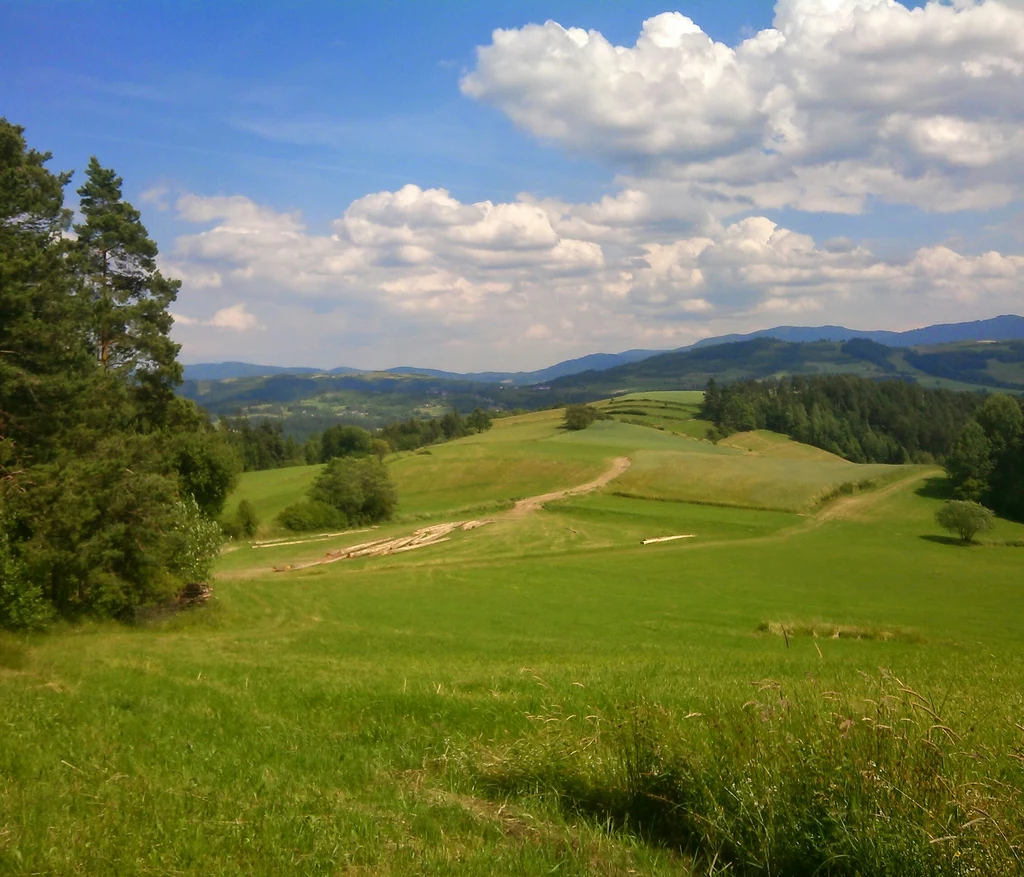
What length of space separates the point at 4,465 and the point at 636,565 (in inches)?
1528

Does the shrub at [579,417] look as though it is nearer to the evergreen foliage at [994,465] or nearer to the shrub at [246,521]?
the evergreen foliage at [994,465]

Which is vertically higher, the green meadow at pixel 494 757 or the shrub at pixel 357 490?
the green meadow at pixel 494 757

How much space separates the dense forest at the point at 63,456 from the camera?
76.2 feet

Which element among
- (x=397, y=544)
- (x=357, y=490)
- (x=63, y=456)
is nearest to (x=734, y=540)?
(x=397, y=544)

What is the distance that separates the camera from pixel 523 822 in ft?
18.9

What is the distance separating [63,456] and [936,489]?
8698cm

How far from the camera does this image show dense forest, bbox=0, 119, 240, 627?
2323 centimetres

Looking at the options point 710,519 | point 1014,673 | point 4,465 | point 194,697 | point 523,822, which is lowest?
point 710,519

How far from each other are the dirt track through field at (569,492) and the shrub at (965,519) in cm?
3449

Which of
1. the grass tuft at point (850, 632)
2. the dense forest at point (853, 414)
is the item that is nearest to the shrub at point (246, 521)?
the grass tuft at point (850, 632)

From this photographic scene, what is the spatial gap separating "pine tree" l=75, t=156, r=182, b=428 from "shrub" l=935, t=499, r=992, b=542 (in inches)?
2487

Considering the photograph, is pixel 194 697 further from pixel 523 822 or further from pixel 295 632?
pixel 295 632

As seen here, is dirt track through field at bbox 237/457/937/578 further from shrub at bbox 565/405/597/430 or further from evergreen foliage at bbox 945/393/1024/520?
shrub at bbox 565/405/597/430

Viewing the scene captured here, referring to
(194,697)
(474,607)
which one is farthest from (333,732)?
(474,607)
